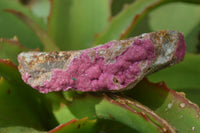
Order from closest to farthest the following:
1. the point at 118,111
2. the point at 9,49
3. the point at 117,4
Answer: the point at 118,111
the point at 9,49
the point at 117,4

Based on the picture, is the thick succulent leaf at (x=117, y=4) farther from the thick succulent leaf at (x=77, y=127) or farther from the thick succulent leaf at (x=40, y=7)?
the thick succulent leaf at (x=77, y=127)

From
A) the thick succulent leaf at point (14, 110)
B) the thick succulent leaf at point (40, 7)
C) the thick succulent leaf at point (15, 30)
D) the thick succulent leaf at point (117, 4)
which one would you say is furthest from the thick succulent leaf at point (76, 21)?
the thick succulent leaf at point (40, 7)

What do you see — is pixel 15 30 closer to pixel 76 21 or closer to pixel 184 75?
pixel 76 21

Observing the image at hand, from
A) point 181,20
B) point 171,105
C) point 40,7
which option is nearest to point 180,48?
point 171,105

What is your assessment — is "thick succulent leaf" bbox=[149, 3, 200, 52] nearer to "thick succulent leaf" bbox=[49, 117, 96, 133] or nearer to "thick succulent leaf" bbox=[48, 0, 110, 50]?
"thick succulent leaf" bbox=[48, 0, 110, 50]

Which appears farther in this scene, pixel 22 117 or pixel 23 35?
pixel 23 35

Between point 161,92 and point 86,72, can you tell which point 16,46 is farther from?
point 161,92

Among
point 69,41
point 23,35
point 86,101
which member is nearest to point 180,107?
point 86,101
